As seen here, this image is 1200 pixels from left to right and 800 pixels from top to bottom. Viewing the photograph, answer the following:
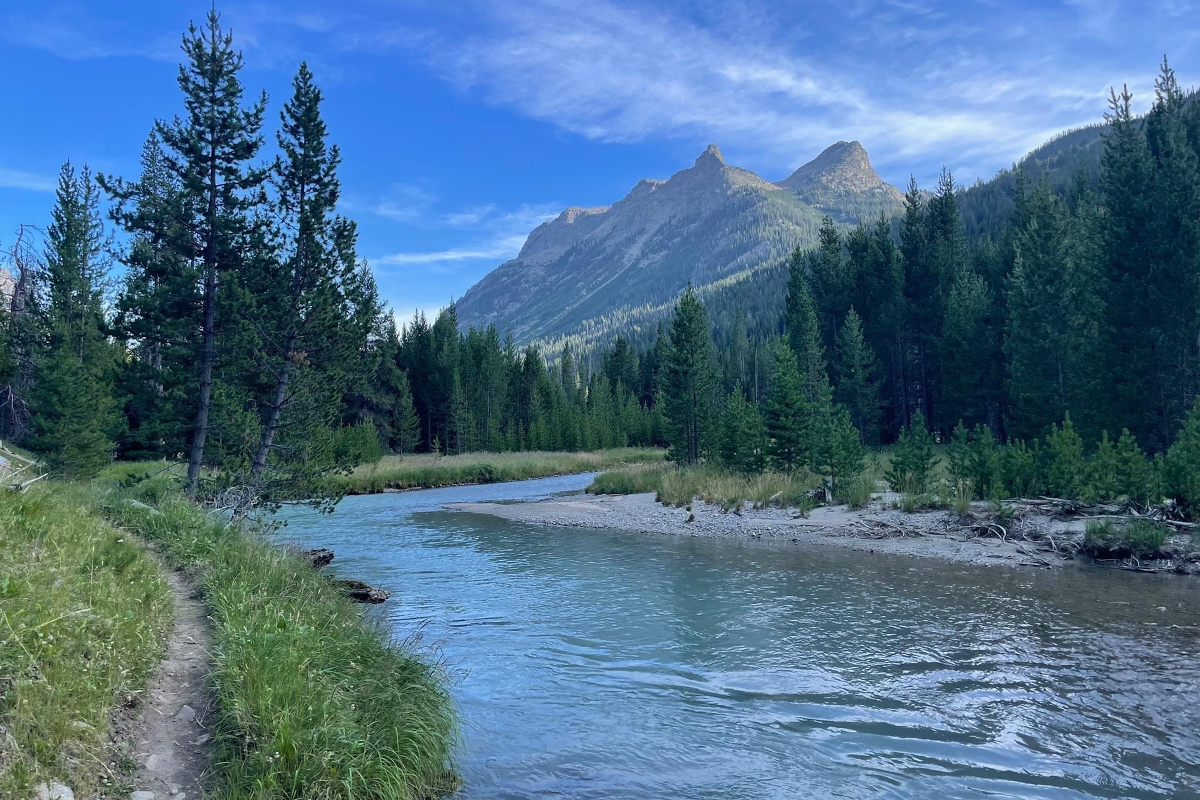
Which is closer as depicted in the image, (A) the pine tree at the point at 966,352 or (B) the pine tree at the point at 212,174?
(B) the pine tree at the point at 212,174

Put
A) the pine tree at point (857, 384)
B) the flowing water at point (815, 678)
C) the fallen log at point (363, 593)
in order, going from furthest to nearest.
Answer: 1. the pine tree at point (857, 384)
2. the fallen log at point (363, 593)
3. the flowing water at point (815, 678)

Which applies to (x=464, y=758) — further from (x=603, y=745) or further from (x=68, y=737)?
(x=68, y=737)

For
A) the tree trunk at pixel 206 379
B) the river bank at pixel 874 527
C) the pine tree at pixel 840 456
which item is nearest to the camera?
the river bank at pixel 874 527

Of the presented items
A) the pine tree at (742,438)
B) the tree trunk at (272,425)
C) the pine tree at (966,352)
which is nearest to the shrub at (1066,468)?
the pine tree at (742,438)

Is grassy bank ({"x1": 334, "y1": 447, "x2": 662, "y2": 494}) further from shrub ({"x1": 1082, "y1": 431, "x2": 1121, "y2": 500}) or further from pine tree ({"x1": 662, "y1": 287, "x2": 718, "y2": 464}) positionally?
shrub ({"x1": 1082, "y1": 431, "x2": 1121, "y2": 500})

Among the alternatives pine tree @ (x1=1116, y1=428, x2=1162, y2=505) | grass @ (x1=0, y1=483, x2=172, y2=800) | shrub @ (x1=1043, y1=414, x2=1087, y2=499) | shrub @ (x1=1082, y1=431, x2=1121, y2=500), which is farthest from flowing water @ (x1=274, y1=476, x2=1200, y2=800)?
shrub @ (x1=1043, y1=414, x2=1087, y2=499)

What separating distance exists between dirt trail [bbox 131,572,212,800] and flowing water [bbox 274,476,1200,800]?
7.09ft

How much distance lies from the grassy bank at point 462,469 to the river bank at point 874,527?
565 inches

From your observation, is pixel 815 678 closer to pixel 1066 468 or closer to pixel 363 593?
pixel 363 593

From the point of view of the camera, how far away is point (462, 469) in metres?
44.4

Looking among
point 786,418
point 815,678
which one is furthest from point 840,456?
point 815,678

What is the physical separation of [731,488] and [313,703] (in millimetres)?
21675

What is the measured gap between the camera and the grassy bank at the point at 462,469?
39.7 m

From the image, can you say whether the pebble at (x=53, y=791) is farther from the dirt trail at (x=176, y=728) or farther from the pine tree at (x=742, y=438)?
the pine tree at (x=742, y=438)
